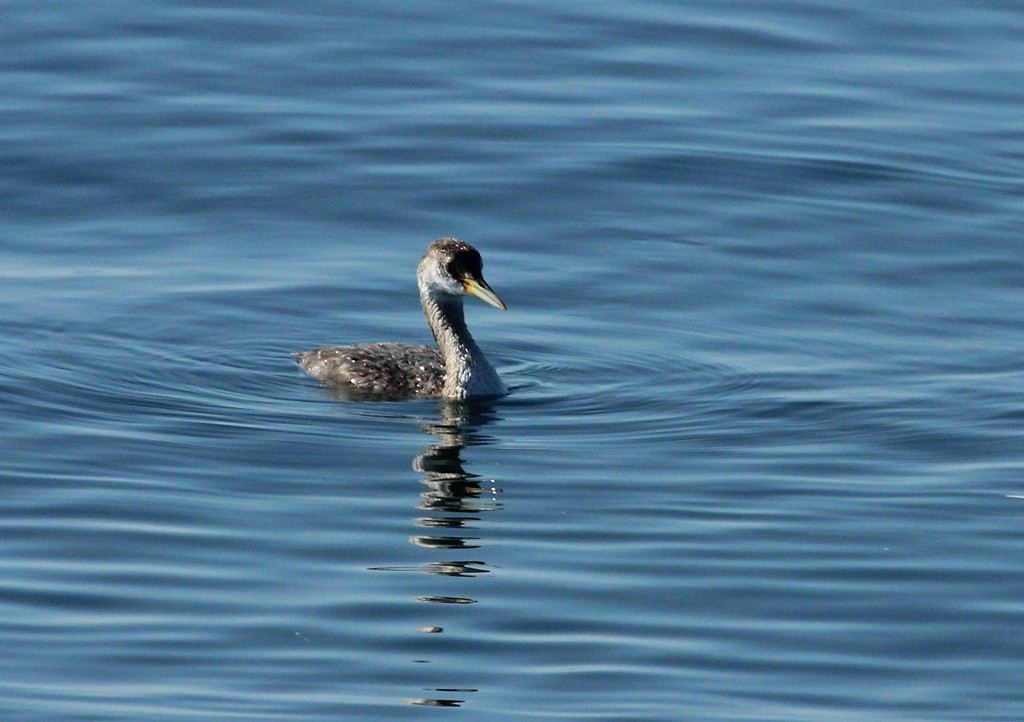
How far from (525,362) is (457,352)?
3.66 ft

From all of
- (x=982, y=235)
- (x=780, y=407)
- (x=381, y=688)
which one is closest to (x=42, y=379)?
(x=780, y=407)

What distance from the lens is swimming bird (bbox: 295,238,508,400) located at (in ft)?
52.7

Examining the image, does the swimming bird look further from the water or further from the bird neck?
the water

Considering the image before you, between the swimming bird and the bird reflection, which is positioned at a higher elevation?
the swimming bird

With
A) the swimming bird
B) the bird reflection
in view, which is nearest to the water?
the bird reflection

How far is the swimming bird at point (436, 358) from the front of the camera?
1606 cm

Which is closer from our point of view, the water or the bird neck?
the water

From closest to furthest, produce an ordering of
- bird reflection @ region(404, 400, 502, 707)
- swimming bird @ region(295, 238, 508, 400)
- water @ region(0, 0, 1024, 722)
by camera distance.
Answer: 1. water @ region(0, 0, 1024, 722)
2. bird reflection @ region(404, 400, 502, 707)
3. swimming bird @ region(295, 238, 508, 400)

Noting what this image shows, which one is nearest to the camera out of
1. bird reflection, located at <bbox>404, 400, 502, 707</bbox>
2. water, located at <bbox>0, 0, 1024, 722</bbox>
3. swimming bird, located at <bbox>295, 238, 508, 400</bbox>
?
water, located at <bbox>0, 0, 1024, 722</bbox>

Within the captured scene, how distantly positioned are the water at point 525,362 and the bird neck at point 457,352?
0.30 metres

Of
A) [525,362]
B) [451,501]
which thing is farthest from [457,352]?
[451,501]

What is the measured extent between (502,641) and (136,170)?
37.5 feet

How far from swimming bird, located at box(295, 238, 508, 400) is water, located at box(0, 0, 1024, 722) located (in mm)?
209

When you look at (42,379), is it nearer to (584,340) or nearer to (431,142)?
(584,340)
